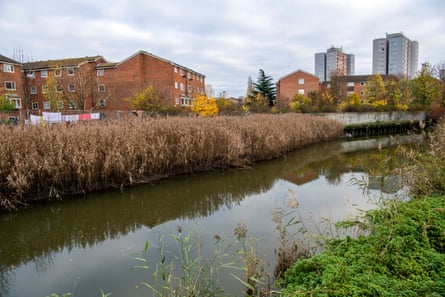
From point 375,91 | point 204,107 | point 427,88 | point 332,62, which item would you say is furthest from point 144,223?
point 332,62

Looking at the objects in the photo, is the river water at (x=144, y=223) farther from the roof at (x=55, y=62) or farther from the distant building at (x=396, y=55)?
the distant building at (x=396, y=55)

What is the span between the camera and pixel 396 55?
7738 centimetres

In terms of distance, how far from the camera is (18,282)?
12.0ft

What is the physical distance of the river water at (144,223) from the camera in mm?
3682

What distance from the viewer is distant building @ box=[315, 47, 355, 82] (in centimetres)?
8485

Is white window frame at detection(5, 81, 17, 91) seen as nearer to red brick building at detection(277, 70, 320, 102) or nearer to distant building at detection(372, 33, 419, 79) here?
red brick building at detection(277, 70, 320, 102)

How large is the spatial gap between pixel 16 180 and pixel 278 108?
83.2 feet

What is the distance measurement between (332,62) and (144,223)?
303ft

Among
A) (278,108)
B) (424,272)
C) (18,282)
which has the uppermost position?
(278,108)

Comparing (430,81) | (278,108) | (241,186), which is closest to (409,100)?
(430,81)

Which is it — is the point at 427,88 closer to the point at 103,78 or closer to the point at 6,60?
the point at 103,78

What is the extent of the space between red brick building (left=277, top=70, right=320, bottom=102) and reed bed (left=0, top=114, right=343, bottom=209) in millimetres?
38239

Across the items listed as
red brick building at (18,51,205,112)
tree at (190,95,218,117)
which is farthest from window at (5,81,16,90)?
tree at (190,95,218,117)

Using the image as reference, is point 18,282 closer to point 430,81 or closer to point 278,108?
point 278,108
